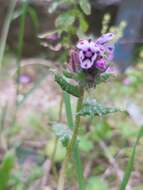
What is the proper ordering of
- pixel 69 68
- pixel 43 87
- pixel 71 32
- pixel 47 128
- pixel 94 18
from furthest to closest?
pixel 94 18, pixel 43 87, pixel 47 128, pixel 71 32, pixel 69 68

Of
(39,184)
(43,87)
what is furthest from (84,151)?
(43,87)

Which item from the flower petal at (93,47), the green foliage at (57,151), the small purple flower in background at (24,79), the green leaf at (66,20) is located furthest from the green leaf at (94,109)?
the small purple flower in background at (24,79)

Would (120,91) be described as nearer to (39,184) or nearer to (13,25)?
(39,184)

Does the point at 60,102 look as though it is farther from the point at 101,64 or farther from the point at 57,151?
the point at 101,64

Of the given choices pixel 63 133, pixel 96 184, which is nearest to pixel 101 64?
pixel 63 133

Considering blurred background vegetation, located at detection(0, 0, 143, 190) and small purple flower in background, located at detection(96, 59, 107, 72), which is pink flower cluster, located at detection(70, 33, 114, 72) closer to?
small purple flower in background, located at detection(96, 59, 107, 72)

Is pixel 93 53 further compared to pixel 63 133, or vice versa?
pixel 63 133
